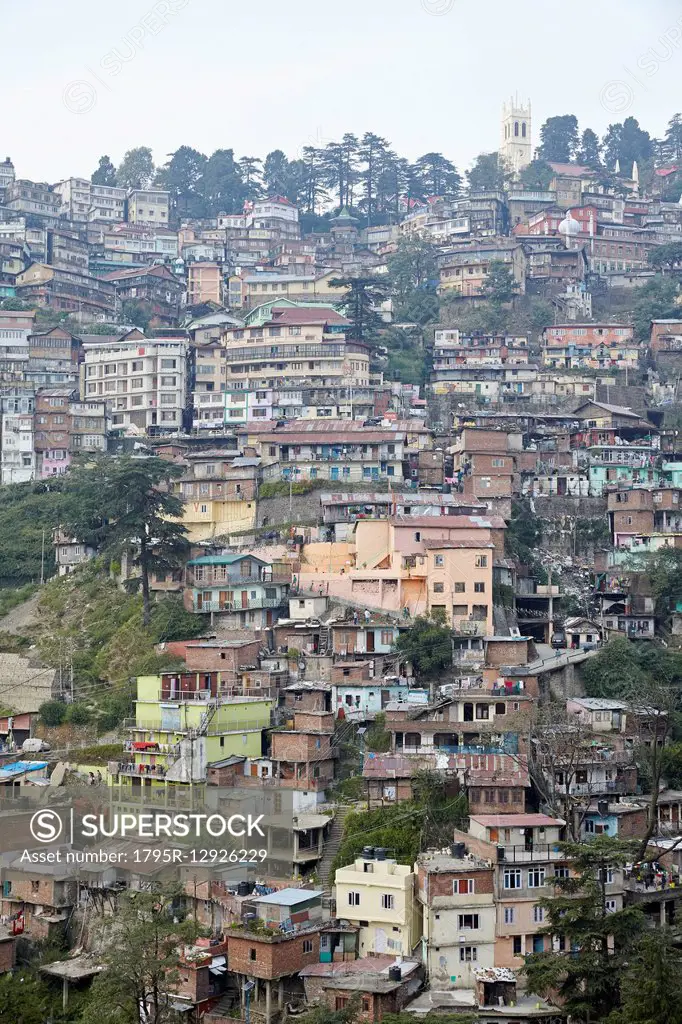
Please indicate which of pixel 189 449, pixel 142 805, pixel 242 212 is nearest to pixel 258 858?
pixel 142 805

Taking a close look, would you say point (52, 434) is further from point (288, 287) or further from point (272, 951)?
point (272, 951)

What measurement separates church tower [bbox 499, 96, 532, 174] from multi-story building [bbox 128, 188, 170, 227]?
27.1m

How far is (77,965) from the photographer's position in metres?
34.1

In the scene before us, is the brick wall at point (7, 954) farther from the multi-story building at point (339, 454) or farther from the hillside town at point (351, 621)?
the multi-story building at point (339, 454)

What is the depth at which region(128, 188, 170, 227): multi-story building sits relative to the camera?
93312 mm

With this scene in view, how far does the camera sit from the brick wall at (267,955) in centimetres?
3130

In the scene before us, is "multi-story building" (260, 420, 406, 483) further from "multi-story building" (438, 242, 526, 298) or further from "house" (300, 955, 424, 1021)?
"house" (300, 955, 424, 1021)

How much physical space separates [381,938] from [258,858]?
408cm

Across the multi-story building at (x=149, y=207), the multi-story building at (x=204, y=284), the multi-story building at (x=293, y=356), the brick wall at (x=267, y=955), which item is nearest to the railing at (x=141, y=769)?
the brick wall at (x=267, y=955)

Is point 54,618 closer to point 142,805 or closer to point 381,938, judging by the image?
point 142,805

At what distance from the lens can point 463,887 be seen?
3238 centimetres

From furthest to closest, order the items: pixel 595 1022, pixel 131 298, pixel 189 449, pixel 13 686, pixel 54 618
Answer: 1. pixel 131 298
2. pixel 189 449
3. pixel 54 618
4. pixel 13 686
5. pixel 595 1022

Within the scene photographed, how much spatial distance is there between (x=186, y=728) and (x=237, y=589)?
706 cm

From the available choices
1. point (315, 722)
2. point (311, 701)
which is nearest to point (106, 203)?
point (311, 701)
